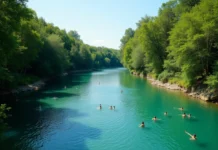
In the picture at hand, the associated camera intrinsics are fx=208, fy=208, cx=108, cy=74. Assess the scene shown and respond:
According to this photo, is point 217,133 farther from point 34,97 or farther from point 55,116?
point 34,97

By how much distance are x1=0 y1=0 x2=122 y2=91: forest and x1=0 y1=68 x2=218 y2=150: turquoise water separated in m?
5.91

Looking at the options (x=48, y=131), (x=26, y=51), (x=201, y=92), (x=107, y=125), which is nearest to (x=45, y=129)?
(x=48, y=131)

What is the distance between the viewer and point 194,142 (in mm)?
19219

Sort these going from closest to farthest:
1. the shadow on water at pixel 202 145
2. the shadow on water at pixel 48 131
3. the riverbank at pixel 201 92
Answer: the shadow on water at pixel 202 145 < the shadow on water at pixel 48 131 < the riverbank at pixel 201 92

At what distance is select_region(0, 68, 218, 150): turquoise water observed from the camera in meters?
18.9

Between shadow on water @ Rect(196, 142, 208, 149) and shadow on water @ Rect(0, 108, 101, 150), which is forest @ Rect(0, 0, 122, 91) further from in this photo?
shadow on water @ Rect(196, 142, 208, 149)

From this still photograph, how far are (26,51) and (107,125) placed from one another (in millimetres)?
32673

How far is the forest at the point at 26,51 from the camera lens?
17.9 m

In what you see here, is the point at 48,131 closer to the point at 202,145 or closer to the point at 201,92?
the point at 202,145

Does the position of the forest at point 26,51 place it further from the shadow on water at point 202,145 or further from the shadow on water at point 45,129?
the shadow on water at point 202,145

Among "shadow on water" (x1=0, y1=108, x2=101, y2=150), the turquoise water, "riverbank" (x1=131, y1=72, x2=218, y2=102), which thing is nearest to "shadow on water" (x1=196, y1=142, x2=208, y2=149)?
the turquoise water

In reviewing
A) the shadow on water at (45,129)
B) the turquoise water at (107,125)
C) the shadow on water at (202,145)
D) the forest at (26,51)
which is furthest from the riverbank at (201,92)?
the forest at (26,51)

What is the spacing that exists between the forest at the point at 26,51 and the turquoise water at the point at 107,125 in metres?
5.91

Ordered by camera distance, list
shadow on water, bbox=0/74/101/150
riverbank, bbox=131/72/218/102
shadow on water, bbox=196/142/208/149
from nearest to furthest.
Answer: shadow on water, bbox=196/142/208/149 → shadow on water, bbox=0/74/101/150 → riverbank, bbox=131/72/218/102
